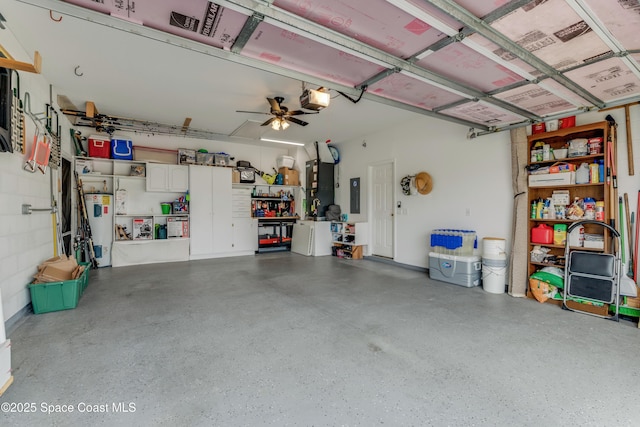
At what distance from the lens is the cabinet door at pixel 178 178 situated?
Result: 6723 mm

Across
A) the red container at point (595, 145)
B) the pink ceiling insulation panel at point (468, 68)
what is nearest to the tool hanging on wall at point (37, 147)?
the pink ceiling insulation panel at point (468, 68)

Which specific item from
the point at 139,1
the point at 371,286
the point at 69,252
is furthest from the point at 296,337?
the point at 69,252

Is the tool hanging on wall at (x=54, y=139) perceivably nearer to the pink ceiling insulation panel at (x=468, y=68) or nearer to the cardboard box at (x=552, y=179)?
the pink ceiling insulation panel at (x=468, y=68)

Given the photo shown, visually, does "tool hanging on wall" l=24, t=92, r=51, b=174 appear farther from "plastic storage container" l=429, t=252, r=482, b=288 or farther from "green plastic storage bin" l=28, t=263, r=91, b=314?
"plastic storage container" l=429, t=252, r=482, b=288

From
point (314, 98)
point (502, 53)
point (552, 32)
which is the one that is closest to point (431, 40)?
point (502, 53)

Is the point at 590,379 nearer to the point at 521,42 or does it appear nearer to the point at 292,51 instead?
the point at 521,42

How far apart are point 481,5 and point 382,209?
5.07m

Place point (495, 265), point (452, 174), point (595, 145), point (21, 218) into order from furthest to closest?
point (452, 174) < point (495, 265) < point (595, 145) < point (21, 218)

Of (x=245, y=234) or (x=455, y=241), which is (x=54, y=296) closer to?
(x=245, y=234)

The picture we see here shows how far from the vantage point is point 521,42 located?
2297 millimetres

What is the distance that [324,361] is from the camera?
7.89ft

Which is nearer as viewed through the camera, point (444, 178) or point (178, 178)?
point (444, 178)

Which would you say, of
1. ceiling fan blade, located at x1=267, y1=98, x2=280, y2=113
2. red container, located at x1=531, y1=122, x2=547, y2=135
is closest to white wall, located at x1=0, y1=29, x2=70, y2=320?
ceiling fan blade, located at x1=267, y1=98, x2=280, y2=113

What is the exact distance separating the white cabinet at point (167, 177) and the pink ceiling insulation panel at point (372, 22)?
5.74 m
